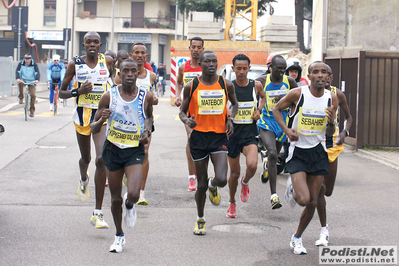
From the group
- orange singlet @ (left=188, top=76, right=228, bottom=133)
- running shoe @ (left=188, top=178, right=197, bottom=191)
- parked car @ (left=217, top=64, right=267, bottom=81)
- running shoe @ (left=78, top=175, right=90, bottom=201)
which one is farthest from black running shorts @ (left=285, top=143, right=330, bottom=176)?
parked car @ (left=217, top=64, right=267, bottom=81)

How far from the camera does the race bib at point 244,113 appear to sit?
838cm

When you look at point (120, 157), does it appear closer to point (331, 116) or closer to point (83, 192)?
point (83, 192)

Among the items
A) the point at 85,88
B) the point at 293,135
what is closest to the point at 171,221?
the point at 85,88

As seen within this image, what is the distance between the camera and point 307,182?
268 inches

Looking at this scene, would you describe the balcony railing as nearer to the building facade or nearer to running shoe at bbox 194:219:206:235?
the building facade

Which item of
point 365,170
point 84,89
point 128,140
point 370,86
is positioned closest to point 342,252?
point 128,140

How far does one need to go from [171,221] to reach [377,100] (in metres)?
8.60

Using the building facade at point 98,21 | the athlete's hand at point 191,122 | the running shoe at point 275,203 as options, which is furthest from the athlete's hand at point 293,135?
the building facade at point 98,21

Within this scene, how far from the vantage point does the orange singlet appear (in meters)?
7.46

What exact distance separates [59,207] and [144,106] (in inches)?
98.1

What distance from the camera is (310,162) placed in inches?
265

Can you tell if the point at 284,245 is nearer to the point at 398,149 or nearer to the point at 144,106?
the point at 144,106

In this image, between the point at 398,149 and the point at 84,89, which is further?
the point at 398,149

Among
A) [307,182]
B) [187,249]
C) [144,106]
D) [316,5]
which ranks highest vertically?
[316,5]
